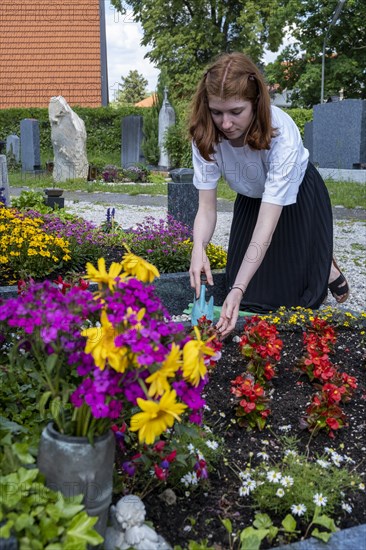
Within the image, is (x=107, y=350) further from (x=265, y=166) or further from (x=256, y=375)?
(x=265, y=166)

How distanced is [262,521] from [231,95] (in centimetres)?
168

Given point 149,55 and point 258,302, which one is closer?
point 258,302

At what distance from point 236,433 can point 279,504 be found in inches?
19.9

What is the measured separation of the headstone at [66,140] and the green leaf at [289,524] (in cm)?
1416

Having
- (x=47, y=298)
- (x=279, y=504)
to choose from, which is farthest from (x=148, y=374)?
(x=279, y=504)

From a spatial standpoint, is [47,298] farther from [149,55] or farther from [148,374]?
[149,55]

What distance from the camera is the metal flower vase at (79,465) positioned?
1455mm

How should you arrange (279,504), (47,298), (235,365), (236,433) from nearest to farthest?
(47,298)
(279,504)
(236,433)
(235,365)

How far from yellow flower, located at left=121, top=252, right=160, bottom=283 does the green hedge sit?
20.1 m

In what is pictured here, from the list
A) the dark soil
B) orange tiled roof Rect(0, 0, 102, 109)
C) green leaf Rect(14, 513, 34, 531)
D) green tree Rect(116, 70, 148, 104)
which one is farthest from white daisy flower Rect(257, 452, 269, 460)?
green tree Rect(116, 70, 148, 104)

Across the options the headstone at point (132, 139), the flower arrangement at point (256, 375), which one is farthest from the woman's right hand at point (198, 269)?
the headstone at point (132, 139)

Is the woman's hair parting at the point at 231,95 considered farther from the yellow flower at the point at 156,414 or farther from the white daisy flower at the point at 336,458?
the yellow flower at the point at 156,414

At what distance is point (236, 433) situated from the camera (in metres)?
2.38

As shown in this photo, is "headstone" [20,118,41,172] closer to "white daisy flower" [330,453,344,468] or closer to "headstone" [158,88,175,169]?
"headstone" [158,88,175,169]
